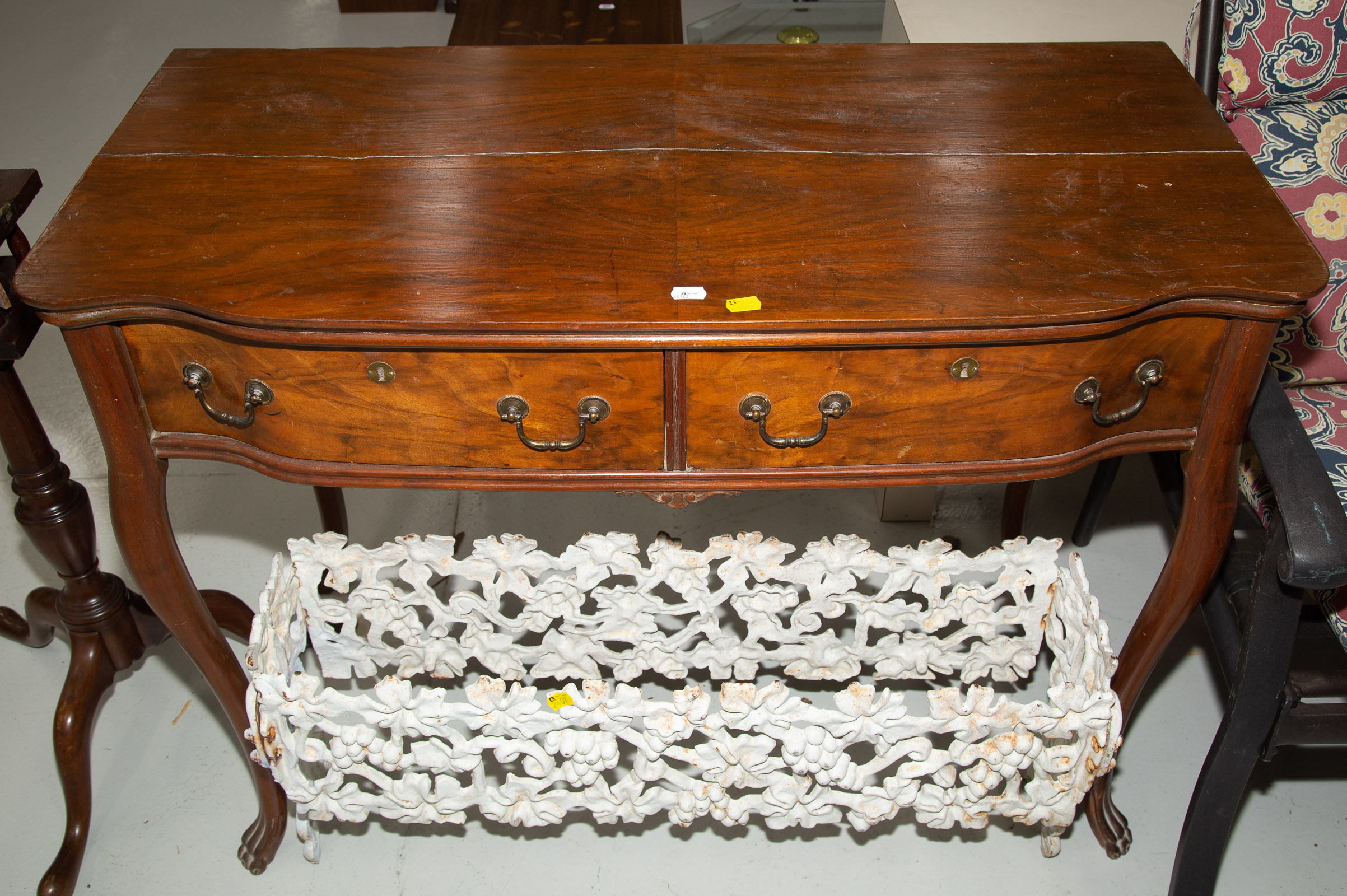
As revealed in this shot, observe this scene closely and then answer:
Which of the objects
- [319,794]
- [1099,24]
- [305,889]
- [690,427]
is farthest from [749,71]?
[305,889]

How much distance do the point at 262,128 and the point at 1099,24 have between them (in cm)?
156

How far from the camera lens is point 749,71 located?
1.45 metres

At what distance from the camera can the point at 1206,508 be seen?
1.25 meters

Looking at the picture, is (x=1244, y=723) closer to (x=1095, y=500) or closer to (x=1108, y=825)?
(x=1108, y=825)

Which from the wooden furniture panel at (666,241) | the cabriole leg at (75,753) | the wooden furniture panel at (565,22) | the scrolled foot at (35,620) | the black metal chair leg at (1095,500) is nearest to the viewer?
the wooden furniture panel at (666,241)

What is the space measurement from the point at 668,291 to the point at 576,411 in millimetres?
172

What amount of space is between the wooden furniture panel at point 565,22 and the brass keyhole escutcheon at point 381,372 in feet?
4.81

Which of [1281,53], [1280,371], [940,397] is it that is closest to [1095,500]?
[1280,371]

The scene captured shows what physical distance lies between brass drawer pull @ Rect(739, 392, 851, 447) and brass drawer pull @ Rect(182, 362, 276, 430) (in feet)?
1.70

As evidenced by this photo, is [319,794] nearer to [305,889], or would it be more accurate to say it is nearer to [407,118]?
[305,889]

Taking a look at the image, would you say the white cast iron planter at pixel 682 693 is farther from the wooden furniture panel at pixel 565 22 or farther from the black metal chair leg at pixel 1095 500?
the wooden furniture panel at pixel 565 22

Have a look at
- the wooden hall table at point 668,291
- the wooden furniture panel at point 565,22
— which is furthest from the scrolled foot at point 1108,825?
the wooden furniture panel at point 565,22

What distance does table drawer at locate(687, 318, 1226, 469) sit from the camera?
44.8 inches

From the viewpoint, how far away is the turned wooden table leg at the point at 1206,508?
3.80 ft
